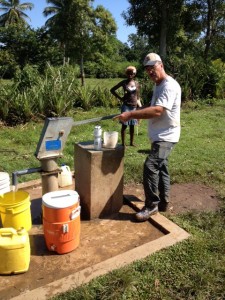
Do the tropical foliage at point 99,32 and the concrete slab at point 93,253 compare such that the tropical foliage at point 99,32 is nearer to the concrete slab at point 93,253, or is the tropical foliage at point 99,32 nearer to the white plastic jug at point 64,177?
the white plastic jug at point 64,177

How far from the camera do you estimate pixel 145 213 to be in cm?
387

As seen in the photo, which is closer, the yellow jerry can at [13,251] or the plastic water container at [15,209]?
the yellow jerry can at [13,251]

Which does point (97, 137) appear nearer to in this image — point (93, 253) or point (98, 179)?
point (98, 179)

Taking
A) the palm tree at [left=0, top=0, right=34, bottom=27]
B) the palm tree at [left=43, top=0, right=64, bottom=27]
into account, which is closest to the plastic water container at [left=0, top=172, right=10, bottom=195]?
the palm tree at [left=43, top=0, right=64, bottom=27]

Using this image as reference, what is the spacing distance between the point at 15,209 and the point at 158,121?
185 centimetres

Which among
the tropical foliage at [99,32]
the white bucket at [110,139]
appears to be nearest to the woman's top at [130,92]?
the white bucket at [110,139]

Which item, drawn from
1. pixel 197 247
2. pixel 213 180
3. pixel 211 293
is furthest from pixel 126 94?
pixel 211 293

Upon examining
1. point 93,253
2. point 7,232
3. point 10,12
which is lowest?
point 93,253

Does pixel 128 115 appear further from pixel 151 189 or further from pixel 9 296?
pixel 9 296

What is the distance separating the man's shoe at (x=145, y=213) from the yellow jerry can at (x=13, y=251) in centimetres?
143

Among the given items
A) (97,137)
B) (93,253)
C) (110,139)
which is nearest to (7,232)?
(93,253)

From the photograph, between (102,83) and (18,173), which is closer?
(18,173)

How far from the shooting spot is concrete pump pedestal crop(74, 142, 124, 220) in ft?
12.2

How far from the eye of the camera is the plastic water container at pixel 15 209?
3.33m
